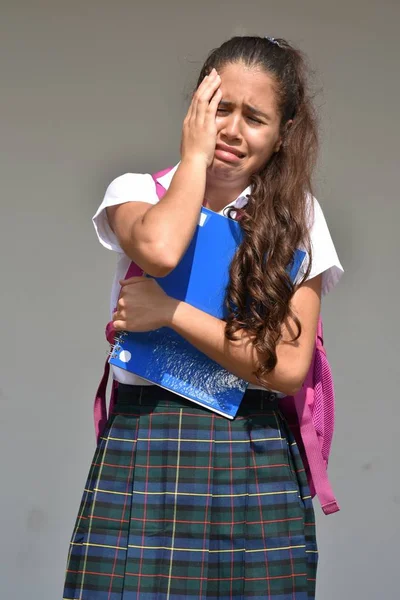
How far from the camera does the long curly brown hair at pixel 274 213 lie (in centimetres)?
169

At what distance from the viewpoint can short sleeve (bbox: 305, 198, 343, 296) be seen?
1752 mm

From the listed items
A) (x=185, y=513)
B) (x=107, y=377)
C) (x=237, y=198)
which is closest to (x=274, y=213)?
(x=237, y=198)

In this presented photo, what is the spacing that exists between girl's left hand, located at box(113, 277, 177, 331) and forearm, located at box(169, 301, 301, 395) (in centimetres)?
2

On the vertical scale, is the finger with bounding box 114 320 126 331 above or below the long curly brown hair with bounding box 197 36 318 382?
below

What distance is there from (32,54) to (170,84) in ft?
1.26

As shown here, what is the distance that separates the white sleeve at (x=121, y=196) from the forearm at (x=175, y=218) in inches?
3.0

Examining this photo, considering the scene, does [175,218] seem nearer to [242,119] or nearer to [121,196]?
[121,196]

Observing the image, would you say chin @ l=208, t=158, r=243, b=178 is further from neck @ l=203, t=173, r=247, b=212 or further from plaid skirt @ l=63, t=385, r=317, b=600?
plaid skirt @ l=63, t=385, r=317, b=600

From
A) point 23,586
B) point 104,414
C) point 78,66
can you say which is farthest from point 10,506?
point 78,66

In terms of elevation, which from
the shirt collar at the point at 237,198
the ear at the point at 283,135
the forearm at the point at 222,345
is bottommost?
the forearm at the point at 222,345

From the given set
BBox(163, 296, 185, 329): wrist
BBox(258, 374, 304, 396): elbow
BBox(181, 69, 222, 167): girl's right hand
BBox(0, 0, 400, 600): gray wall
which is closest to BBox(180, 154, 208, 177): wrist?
BBox(181, 69, 222, 167): girl's right hand

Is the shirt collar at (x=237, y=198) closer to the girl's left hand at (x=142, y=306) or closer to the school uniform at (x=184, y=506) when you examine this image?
the school uniform at (x=184, y=506)

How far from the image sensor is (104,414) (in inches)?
74.5

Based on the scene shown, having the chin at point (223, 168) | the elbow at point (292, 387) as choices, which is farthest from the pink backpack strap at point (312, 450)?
the chin at point (223, 168)
